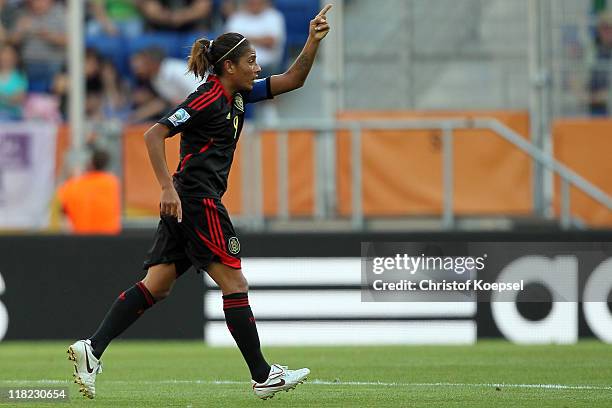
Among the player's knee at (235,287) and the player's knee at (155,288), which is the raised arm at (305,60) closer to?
the player's knee at (235,287)

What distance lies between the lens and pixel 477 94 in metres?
14.3

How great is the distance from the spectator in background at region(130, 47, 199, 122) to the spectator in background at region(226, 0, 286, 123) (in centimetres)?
84

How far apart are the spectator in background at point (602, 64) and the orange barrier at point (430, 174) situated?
1330 millimetres

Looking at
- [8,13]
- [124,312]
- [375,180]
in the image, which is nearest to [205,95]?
[124,312]

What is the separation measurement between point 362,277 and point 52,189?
148 inches

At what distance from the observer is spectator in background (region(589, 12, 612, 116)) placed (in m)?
14.2

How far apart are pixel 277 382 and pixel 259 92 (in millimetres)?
1780

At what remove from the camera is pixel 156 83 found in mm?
15750

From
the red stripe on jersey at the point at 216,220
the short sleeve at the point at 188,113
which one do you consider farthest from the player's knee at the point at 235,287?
the short sleeve at the point at 188,113

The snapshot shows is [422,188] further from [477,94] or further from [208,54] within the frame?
[208,54]

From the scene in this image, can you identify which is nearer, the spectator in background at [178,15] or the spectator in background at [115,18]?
the spectator in background at [178,15]

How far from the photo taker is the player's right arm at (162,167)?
7445 millimetres

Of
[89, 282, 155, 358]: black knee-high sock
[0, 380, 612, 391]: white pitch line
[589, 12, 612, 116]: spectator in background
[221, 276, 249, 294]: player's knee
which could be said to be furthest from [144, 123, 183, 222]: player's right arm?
[589, 12, 612, 116]: spectator in background

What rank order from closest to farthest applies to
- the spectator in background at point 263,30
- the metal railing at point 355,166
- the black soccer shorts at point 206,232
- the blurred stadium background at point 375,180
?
the black soccer shorts at point 206,232, the blurred stadium background at point 375,180, the metal railing at point 355,166, the spectator in background at point 263,30
